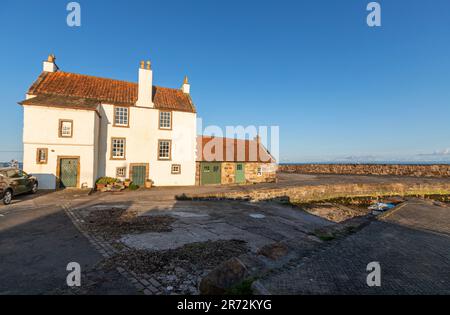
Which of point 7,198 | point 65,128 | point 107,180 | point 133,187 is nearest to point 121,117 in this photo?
point 65,128

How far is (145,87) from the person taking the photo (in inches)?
805

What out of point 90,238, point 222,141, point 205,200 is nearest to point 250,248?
point 90,238

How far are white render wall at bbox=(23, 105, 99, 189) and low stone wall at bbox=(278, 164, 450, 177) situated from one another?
1442 inches

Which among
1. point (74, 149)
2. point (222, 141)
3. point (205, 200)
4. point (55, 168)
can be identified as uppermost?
point (222, 141)

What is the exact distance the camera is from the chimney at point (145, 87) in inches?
796

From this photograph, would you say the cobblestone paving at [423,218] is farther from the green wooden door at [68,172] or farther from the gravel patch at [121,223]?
the green wooden door at [68,172]

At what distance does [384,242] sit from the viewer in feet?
21.5

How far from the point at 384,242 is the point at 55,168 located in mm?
20231

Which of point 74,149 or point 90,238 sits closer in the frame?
point 90,238

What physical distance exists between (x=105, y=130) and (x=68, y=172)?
14.7ft

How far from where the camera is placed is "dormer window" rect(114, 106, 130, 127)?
19.2 metres

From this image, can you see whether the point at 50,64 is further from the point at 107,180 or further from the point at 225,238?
the point at 225,238

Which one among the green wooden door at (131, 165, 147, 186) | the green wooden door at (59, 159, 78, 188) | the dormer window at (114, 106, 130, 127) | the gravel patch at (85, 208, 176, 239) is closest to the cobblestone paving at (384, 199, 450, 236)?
the gravel patch at (85, 208, 176, 239)
